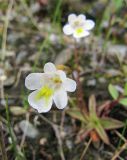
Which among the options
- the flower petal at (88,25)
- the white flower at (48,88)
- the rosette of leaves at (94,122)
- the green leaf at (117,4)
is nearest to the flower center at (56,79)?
the white flower at (48,88)

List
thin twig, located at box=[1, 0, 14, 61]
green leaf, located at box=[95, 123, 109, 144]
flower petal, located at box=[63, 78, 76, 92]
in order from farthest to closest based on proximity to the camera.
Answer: thin twig, located at box=[1, 0, 14, 61] → green leaf, located at box=[95, 123, 109, 144] → flower petal, located at box=[63, 78, 76, 92]

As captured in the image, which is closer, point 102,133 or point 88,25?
point 102,133

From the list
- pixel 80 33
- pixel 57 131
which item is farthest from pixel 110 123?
pixel 80 33

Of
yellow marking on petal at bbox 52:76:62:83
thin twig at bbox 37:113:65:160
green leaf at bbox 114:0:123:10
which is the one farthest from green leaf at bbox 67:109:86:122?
green leaf at bbox 114:0:123:10

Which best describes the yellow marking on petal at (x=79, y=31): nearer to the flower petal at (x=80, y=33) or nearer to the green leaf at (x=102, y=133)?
the flower petal at (x=80, y=33)

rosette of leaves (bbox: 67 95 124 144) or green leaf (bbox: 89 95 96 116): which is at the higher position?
green leaf (bbox: 89 95 96 116)

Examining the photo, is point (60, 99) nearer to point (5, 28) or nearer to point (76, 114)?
point (76, 114)

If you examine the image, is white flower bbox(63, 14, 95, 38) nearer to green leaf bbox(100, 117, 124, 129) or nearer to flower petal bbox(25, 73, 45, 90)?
green leaf bbox(100, 117, 124, 129)

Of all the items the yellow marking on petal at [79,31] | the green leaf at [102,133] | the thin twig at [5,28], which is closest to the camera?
the green leaf at [102,133]
